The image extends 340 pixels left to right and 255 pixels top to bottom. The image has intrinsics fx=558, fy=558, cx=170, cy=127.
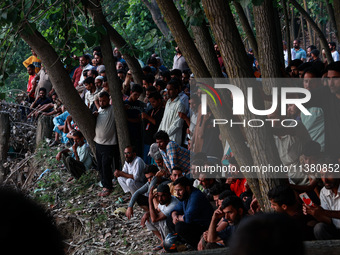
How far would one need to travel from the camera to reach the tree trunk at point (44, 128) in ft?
41.9

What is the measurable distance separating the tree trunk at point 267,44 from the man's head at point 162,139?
2.53 metres

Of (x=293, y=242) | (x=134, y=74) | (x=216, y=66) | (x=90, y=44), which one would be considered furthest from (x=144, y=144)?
(x=293, y=242)

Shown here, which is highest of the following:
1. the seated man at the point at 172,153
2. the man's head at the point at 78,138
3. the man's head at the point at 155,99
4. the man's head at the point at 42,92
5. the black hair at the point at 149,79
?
the man's head at the point at 42,92

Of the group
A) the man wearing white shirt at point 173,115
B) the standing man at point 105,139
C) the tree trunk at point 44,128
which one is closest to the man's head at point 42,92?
the tree trunk at point 44,128

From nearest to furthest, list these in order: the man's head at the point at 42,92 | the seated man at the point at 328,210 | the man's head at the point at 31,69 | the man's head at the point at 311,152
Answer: the seated man at the point at 328,210, the man's head at the point at 311,152, the man's head at the point at 42,92, the man's head at the point at 31,69

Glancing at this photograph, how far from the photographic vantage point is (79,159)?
10266 mm

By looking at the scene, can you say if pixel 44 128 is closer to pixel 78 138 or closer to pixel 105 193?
pixel 78 138

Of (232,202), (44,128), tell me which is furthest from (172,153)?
(44,128)

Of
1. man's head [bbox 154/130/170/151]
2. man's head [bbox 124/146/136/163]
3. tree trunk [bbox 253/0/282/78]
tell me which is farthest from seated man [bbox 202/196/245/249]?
man's head [bbox 124/146/136/163]

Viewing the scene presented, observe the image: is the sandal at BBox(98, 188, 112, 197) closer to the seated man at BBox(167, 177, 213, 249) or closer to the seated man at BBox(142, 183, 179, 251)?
the seated man at BBox(142, 183, 179, 251)

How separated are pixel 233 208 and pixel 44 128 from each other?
26.6ft

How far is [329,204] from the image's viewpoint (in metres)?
5.22

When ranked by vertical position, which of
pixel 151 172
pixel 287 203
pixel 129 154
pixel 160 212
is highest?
pixel 129 154

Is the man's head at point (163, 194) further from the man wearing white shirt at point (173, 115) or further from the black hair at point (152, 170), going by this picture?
the man wearing white shirt at point (173, 115)
